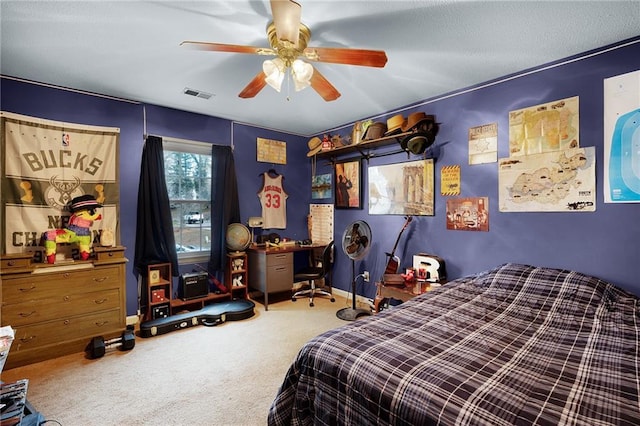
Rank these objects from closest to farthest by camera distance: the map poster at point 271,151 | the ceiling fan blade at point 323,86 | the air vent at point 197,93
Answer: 1. the ceiling fan blade at point 323,86
2. the air vent at point 197,93
3. the map poster at point 271,151

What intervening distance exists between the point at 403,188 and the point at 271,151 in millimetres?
2102

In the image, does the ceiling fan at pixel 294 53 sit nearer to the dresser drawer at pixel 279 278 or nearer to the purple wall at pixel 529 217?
the purple wall at pixel 529 217

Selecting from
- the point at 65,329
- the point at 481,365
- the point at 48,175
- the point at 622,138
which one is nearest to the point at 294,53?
the point at 481,365

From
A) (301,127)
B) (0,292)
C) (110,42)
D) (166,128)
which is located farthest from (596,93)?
(0,292)

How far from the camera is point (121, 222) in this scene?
3217 millimetres

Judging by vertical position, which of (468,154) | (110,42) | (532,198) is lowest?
(532,198)

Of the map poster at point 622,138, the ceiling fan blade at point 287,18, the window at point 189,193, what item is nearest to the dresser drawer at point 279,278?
the window at point 189,193

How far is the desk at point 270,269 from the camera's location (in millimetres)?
3758

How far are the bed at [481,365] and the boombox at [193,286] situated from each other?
2.42m

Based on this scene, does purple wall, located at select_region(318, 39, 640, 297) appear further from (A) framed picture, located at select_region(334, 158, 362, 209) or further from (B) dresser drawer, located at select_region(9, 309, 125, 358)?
(B) dresser drawer, located at select_region(9, 309, 125, 358)

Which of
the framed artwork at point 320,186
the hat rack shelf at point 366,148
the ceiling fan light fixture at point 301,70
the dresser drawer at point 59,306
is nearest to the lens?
the ceiling fan light fixture at point 301,70

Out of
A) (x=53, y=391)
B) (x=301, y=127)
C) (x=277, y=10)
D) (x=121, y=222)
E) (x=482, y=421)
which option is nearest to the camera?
(x=482, y=421)

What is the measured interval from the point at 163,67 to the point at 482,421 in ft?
10.2

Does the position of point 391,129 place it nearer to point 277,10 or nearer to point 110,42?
point 277,10
